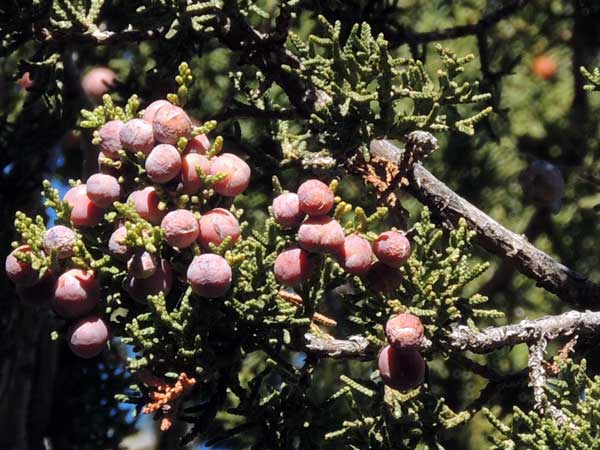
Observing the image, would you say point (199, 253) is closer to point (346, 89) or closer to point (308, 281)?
point (308, 281)

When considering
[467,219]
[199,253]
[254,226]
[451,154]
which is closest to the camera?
[199,253]

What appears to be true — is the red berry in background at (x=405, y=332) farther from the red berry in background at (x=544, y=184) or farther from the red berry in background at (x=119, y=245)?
the red berry in background at (x=544, y=184)

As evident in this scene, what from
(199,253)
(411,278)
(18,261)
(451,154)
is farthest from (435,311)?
(451,154)

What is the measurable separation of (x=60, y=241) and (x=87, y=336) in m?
0.16

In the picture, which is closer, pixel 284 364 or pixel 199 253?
pixel 199 253

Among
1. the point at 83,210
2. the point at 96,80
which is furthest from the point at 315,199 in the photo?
the point at 96,80

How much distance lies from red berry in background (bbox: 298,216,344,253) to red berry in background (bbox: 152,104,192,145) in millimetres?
253

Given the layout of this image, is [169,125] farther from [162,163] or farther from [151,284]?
[151,284]

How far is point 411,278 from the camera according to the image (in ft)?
5.81

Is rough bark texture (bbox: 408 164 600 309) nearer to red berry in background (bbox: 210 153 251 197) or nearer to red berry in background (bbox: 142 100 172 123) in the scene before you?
red berry in background (bbox: 210 153 251 197)

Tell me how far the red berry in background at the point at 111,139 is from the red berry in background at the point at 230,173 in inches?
6.5

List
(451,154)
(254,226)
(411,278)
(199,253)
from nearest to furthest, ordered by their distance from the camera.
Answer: (199,253) → (411,278) → (254,226) → (451,154)

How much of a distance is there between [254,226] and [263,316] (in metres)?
1.23

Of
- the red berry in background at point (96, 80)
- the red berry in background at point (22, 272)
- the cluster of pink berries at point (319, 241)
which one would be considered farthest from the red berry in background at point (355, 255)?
the red berry in background at point (96, 80)
